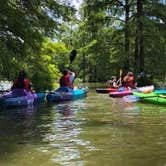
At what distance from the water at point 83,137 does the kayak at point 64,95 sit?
11.4ft

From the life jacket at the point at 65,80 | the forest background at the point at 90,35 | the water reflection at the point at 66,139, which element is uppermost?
the forest background at the point at 90,35

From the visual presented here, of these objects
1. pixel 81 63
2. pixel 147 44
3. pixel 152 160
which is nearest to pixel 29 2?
pixel 152 160

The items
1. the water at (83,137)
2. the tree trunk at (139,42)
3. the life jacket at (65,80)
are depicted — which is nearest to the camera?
the water at (83,137)

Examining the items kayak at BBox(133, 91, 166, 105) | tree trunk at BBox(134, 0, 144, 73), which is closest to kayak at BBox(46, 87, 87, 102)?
kayak at BBox(133, 91, 166, 105)

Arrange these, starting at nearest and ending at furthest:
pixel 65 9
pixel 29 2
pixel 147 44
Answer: pixel 29 2 → pixel 65 9 → pixel 147 44

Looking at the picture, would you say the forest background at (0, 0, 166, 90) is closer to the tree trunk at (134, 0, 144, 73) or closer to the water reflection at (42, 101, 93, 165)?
the tree trunk at (134, 0, 144, 73)

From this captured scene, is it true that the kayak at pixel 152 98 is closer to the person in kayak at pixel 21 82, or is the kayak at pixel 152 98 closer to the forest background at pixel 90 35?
the forest background at pixel 90 35

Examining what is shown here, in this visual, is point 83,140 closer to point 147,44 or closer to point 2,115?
point 2,115

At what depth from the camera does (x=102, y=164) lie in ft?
28.3

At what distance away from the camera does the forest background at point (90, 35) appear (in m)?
19.5

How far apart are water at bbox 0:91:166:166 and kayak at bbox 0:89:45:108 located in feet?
1.92

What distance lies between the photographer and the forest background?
19516mm

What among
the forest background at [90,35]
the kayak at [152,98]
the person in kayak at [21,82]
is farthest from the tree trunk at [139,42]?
the person in kayak at [21,82]

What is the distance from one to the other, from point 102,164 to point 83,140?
243 cm
